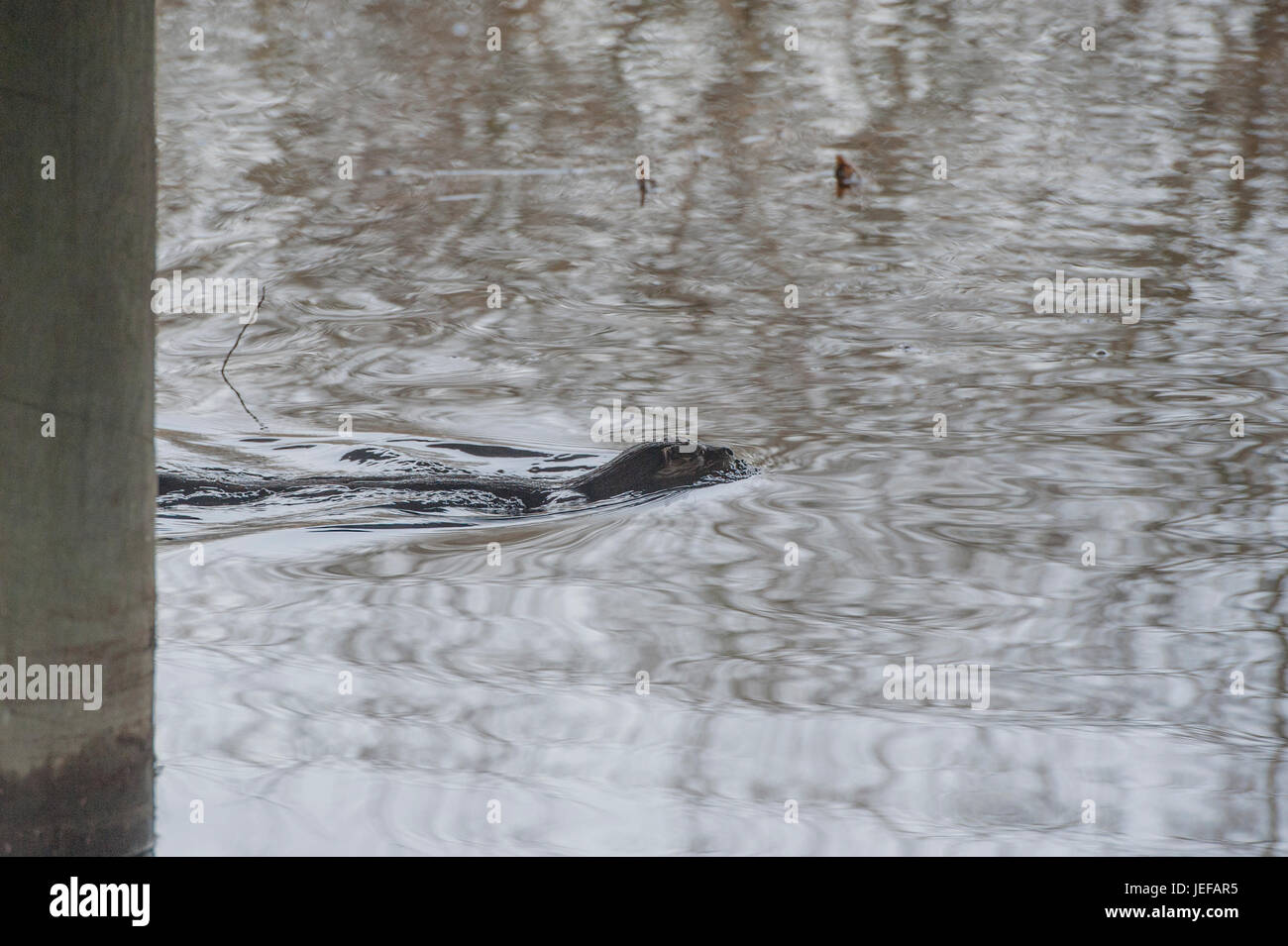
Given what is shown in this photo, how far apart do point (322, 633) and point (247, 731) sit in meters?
0.57

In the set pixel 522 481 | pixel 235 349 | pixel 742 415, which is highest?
pixel 235 349

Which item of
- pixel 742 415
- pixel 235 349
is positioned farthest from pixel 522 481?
pixel 235 349

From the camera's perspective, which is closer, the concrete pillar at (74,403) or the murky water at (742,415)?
the concrete pillar at (74,403)

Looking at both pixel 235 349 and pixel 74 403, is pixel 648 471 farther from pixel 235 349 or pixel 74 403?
pixel 74 403

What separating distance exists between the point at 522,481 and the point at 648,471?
17.4 inches

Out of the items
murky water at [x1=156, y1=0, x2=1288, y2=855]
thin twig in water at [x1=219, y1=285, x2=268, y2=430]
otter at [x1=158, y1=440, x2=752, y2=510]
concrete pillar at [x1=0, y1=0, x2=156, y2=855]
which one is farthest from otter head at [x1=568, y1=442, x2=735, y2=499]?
concrete pillar at [x1=0, y1=0, x2=156, y2=855]

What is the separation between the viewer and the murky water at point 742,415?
3.39m

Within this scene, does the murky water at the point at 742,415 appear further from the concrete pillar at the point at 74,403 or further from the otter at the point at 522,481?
the concrete pillar at the point at 74,403

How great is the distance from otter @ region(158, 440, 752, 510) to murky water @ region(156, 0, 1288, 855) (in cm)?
15

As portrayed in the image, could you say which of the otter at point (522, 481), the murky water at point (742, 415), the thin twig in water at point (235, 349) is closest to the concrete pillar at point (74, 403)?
the murky water at point (742, 415)

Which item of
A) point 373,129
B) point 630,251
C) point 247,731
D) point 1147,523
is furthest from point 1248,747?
point 373,129

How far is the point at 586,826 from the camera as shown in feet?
10.4

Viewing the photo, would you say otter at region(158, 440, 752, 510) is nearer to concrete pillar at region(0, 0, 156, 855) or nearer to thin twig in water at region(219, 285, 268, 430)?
thin twig in water at region(219, 285, 268, 430)

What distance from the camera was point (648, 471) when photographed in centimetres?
525
